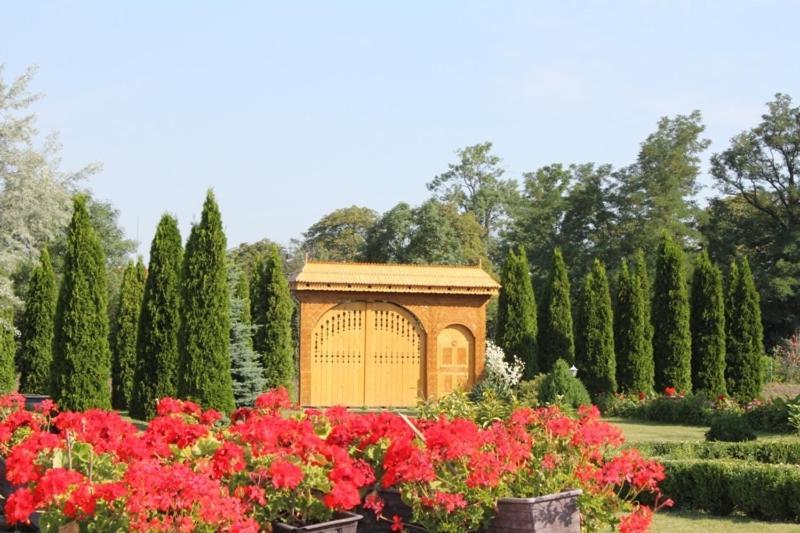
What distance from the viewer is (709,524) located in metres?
8.80

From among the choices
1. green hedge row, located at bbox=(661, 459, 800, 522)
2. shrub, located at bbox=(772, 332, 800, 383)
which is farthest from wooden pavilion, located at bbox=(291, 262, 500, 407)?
shrub, located at bbox=(772, 332, 800, 383)

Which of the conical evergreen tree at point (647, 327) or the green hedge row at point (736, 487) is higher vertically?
the conical evergreen tree at point (647, 327)

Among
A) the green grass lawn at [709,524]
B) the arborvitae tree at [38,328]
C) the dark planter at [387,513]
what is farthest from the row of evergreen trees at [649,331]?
the dark planter at [387,513]

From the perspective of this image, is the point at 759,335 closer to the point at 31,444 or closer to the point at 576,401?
the point at 576,401

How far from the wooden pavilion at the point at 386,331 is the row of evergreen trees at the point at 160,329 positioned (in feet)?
5.29

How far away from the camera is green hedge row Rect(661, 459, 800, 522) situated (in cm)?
884

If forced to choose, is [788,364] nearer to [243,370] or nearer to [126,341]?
[243,370]

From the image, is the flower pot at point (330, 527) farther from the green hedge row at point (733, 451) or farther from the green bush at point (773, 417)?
the green bush at point (773, 417)

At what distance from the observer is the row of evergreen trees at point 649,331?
21531 millimetres

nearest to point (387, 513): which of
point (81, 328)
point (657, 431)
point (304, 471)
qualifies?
point (304, 471)

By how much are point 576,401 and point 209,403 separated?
671 cm

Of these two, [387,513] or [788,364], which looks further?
[788,364]

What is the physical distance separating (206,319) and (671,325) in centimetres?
1185

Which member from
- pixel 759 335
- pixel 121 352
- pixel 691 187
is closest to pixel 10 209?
pixel 121 352
